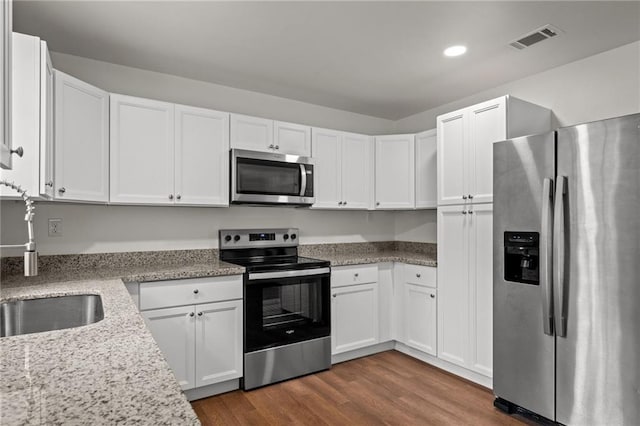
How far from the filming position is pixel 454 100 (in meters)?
3.81

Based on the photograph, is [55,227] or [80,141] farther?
[55,227]

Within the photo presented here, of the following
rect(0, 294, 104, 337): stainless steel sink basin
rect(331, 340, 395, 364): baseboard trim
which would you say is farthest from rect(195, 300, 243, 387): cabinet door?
rect(331, 340, 395, 364): baseboard trim

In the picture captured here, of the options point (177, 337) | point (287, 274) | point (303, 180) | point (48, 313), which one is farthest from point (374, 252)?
point (48, 313)

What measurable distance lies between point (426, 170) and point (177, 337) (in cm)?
260

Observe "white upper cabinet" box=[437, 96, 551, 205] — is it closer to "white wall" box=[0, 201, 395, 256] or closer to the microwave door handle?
the microwave door handle

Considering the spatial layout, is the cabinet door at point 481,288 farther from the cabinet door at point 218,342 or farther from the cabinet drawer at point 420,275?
the cabinet door at point 218,342

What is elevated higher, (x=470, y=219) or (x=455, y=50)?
(x=455, y=50)

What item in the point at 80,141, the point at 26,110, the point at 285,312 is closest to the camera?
the point at 26,110

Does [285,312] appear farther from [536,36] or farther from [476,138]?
[536,36]

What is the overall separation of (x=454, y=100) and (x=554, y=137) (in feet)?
5.40

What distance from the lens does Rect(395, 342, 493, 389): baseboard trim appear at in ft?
9.62

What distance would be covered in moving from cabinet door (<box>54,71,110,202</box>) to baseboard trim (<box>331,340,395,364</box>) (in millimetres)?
2271

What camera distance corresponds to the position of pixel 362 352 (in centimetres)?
358

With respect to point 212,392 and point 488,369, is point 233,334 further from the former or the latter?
point 488,369
